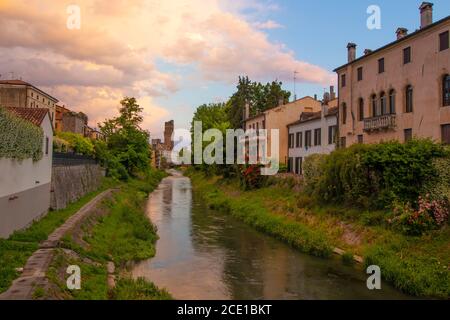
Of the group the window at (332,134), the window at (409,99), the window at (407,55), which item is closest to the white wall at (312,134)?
the window at (332,134)

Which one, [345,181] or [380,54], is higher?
[380,54]

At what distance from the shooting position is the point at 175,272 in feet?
53.4

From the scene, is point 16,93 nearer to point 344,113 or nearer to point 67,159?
point 67,159

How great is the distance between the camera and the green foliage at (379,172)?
1820cm

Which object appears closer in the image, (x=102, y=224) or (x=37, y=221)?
(x=37, y=221)

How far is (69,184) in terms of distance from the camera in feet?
92.4

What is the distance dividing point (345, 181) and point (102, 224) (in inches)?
544

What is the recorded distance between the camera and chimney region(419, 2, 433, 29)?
960 inches

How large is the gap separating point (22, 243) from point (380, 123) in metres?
23.1

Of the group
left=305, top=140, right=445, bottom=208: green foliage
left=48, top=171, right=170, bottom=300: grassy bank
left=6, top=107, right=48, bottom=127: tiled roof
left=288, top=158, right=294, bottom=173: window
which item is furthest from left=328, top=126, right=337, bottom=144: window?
left=6, top=107, right=48, bottom=127: tiled roof

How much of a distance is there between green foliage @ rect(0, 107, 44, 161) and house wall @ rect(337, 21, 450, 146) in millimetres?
20901
